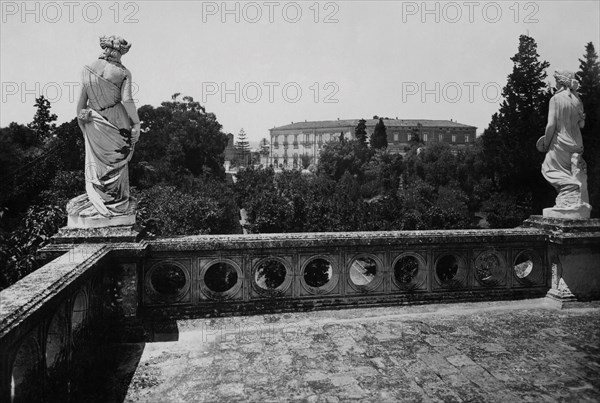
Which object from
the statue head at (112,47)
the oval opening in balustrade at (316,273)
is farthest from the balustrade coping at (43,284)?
the oval opening in balustrade at (316,273)

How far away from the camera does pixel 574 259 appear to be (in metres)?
6.32

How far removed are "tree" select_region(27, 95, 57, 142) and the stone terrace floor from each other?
1457 inches

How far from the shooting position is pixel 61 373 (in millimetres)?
3537

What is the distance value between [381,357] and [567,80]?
464 cm

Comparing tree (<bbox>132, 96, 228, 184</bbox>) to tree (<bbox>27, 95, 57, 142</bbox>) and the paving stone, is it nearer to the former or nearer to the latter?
tree (<bbox>27, 95, 57, 142</bbox>)

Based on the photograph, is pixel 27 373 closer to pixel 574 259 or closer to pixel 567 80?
pixel 574 259

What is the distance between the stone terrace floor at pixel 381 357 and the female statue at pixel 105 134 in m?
1.46

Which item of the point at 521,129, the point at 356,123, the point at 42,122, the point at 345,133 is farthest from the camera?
the point at 356,123

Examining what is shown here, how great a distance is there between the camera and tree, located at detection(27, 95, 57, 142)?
119 feet

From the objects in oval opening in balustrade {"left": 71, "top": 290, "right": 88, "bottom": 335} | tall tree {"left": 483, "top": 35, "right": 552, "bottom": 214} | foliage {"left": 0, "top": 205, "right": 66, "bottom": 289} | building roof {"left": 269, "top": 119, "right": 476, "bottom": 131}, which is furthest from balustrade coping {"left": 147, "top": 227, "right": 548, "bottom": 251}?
building roof {"left": 269, "top": 119, "right": 476, "bottom": 131}

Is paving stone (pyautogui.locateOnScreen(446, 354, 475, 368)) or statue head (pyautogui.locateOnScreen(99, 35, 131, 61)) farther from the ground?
statue head (pyautogui.locateOnScreen(99, 35, 131, 61))

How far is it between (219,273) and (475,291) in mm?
6206

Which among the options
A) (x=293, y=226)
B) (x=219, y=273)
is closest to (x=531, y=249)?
(x=219, y=273)

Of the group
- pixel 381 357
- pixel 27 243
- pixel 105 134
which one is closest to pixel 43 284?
pixel 105 134
